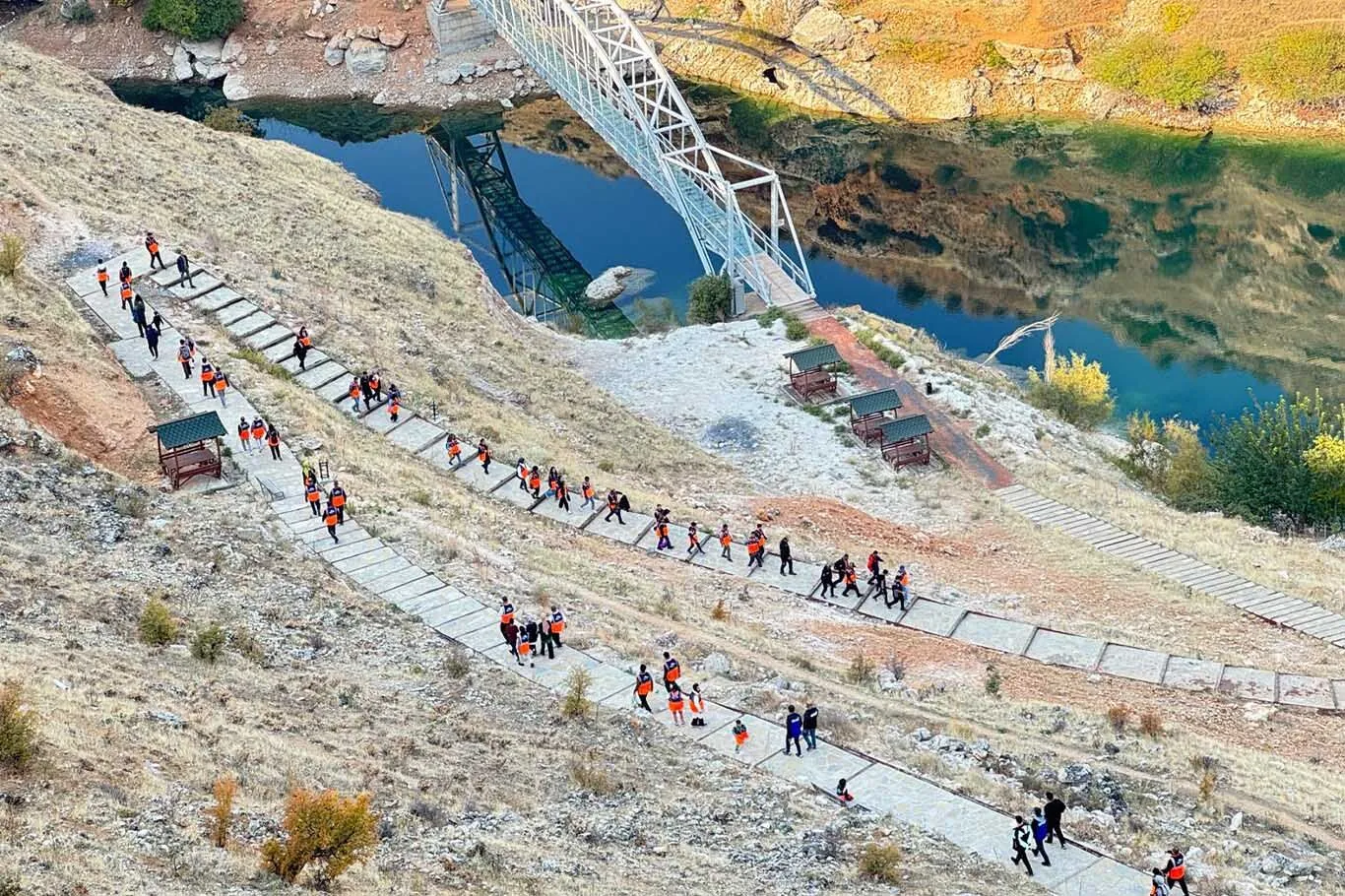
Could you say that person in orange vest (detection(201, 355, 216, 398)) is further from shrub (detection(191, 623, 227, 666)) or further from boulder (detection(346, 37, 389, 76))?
boulder (detection(346, 37, 389, 76))

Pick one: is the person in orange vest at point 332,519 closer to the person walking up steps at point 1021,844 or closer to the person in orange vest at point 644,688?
the person in orange vest at point 644,688

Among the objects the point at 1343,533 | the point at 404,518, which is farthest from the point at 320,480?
the point at 1343,533

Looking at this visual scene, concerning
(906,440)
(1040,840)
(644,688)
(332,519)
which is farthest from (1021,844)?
(906,440)

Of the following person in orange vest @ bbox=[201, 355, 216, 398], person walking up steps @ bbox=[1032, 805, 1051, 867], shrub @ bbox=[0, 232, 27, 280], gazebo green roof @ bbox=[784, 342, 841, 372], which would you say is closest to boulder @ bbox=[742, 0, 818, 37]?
gazebo green roof @ bbox=[784, 342, 841, 372]

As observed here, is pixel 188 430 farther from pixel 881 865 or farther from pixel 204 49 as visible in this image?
pixel 204 49

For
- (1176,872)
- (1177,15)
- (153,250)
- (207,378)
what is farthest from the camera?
(1177,15)

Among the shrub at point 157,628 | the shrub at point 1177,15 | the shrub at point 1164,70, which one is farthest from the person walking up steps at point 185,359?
the shrub at point 1177,15
